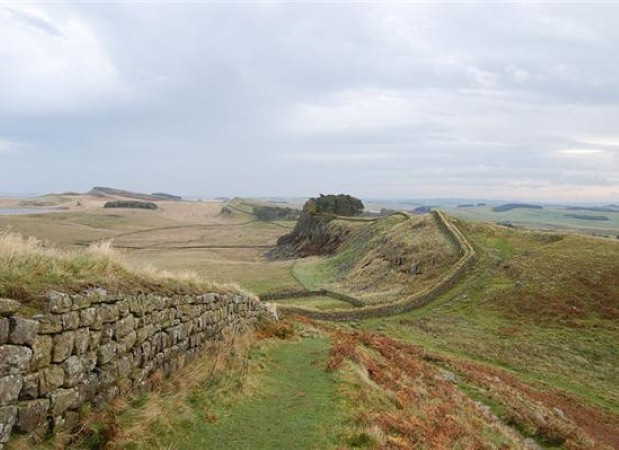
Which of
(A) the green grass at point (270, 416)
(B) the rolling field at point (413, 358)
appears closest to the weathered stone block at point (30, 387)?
(B) the rolling field at point (413, 358)

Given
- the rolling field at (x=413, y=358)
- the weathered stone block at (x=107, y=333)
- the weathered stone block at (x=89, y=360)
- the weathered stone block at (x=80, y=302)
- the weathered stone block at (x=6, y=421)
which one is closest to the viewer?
the weathered stone block at (x=6, y=421)

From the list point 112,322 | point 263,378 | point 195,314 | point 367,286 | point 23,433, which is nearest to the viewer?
point 23,433

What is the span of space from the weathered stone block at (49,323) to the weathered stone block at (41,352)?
10cm

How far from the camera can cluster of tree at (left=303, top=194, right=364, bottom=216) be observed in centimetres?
10675

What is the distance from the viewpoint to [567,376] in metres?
29.3

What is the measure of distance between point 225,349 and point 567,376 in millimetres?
21459

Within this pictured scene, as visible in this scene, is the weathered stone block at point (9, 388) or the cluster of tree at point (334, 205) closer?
the weathered stone block at point (9, 388)

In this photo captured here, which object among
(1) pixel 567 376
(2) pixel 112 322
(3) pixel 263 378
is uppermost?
(2) pixel 112 322

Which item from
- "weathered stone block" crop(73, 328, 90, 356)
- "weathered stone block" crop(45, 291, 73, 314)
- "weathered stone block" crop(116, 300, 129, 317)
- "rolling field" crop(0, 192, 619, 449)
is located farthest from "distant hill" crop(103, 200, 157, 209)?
"weathered stone block" crop(45, 291, 73, 314)

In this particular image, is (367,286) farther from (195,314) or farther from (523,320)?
(195,314)

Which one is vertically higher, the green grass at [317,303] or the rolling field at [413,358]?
the rolling field at [413,358]

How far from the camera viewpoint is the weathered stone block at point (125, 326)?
10.6 metres

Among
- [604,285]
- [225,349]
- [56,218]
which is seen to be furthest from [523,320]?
[56,218]

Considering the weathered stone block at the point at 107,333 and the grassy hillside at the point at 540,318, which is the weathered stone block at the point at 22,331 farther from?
the grassy hillside at the point at 540,318
